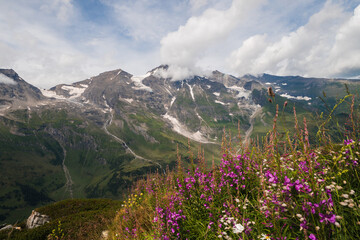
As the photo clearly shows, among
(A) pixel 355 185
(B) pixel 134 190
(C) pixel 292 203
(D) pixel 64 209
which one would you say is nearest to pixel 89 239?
(B) pixel 134 190

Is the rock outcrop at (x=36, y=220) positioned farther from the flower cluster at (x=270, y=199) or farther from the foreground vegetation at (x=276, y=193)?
the flower cluster at (x=270, y=199)

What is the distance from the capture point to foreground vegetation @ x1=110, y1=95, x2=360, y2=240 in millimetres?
2855

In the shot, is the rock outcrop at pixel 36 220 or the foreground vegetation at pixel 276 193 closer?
the foreground vegetation at pixel 276 193

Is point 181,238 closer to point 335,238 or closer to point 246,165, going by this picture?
point 246,165

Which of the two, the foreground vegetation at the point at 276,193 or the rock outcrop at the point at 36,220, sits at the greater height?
the foreground vegetation at the point at 276,193

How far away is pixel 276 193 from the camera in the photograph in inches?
130

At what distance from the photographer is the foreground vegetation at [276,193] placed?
9.37ft

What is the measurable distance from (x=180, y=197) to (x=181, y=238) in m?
1.38

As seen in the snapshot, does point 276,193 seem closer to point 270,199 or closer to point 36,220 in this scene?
point 270,199

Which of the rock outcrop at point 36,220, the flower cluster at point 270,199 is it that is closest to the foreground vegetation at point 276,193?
the flower cluster at point 270,199

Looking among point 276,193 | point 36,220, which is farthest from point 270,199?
point 36,220

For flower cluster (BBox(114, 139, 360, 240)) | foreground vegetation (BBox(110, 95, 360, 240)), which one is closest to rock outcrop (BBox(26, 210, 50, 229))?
foreground vegetation (BBox(110, 95, 360, 240))

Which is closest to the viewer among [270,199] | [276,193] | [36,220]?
[270,199]

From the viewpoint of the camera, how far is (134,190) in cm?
1239
